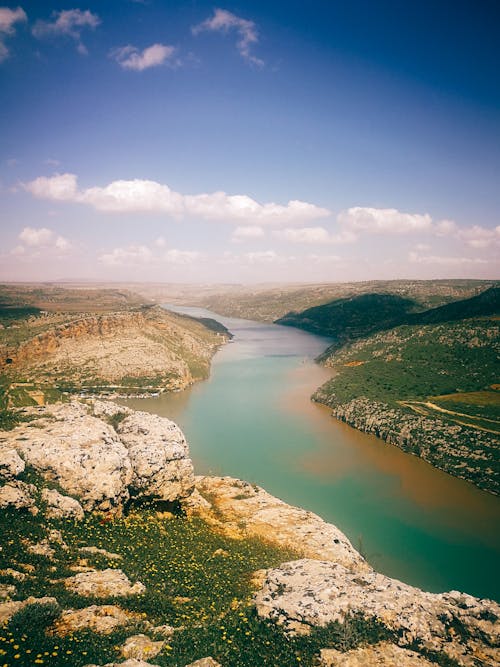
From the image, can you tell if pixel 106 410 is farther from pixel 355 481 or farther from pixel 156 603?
pixel 355 481

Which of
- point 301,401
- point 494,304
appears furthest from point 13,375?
point 494,304

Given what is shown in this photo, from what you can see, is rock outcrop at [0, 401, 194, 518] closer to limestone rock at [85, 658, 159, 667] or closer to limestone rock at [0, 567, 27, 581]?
limestone rock at [0, 567, 27, 581]

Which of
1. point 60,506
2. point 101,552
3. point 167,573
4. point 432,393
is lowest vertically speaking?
point 432,393

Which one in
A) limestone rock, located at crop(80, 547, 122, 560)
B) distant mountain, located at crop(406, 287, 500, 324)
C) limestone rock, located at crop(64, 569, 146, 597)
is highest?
distant mountain, located at crop(406, 287, 500, 324)

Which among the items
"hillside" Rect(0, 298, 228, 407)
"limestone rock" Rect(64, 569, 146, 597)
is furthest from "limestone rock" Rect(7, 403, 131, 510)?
"hillside" Rect(0, 298, 228, 407)

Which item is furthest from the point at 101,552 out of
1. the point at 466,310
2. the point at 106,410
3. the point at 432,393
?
the point at 466,310

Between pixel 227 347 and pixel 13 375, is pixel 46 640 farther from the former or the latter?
pixel 227 347

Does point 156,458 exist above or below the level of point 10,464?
below
